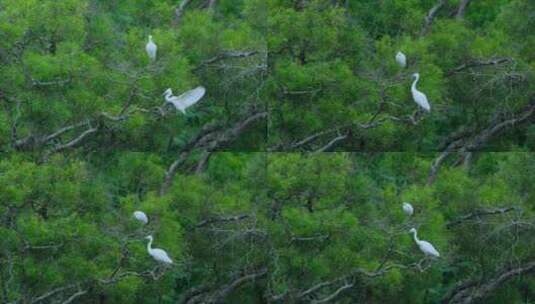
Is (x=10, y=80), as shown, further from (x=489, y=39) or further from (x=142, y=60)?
(x=489, y=39)

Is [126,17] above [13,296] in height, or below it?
above

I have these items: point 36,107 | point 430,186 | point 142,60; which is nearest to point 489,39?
point 430,186

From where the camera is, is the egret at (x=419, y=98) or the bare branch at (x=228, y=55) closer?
the egret at (x=419, y=98)

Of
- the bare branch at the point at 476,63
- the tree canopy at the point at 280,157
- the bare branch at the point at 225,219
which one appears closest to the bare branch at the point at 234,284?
the tree canopy at the point at 280,157

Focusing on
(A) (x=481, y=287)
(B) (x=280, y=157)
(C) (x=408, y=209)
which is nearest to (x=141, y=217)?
(B) (x=280, y=157)

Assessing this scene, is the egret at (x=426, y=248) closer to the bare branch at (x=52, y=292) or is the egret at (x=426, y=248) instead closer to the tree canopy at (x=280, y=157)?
the tree canopy at (x=280, y=157)

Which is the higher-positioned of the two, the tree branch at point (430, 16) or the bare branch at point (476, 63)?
the tree branch at point (430, 16)
